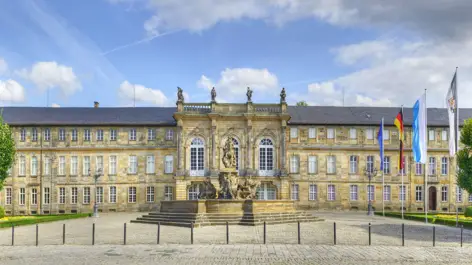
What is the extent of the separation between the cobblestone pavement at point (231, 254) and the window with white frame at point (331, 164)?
126ft

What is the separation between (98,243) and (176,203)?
12.3 metres

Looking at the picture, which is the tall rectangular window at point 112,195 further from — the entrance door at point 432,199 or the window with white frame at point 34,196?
the entrance door at point 432,199

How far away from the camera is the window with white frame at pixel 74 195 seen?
198ft

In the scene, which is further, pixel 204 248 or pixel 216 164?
pixel 216 164

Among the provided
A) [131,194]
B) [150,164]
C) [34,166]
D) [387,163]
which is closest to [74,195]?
[34,166]

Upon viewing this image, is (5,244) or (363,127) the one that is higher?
(363,127)

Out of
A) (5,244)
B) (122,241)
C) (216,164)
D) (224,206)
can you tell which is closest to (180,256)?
(122,241)

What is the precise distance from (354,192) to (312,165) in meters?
5.06

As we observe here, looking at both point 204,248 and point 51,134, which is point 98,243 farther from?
point 51,134

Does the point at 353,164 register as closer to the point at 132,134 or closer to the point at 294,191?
the point at 294,191

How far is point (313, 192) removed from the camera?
61.1m

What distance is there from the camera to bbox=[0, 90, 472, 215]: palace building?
2339 inches

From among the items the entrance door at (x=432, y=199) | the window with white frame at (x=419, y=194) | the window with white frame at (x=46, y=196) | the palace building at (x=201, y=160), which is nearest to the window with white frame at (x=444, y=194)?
the palace building at (x=201, y=160)

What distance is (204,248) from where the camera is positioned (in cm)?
2197
